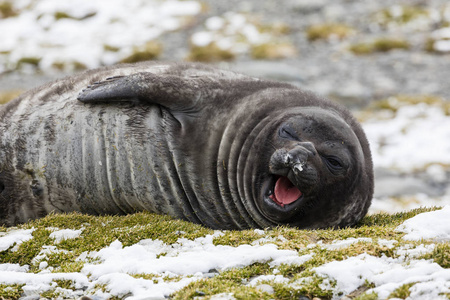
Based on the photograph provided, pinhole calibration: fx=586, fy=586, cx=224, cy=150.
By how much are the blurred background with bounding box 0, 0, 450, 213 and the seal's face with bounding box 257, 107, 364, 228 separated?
7.61 m

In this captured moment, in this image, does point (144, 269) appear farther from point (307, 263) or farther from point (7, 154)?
point (7, 154)

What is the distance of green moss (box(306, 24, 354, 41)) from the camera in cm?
2395

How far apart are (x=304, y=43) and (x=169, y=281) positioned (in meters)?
20.8

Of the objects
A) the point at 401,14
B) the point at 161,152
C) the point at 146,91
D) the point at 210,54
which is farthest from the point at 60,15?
the point at 161,152

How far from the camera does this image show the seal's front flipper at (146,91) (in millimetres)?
6090

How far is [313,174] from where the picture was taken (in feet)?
17.8

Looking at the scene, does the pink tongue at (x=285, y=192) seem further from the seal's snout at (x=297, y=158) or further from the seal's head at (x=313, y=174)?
the seal's snout at (x=297, y=158)

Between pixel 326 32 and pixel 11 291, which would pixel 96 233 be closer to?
pixel 11 291

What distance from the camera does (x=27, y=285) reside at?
4.07 m

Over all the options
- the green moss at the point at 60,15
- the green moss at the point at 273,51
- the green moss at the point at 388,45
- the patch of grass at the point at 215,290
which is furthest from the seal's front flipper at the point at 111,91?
the green moss at the point at 60,15

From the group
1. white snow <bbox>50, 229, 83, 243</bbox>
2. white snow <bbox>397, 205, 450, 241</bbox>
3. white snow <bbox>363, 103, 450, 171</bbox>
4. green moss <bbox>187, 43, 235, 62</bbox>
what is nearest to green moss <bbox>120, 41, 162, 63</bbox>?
green moss <bbox>187, 43, 235, 62</bbox>

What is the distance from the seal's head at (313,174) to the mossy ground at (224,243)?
0.41 m

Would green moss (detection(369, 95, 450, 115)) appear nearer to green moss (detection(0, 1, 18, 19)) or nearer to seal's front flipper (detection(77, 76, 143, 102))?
seal's front flipper (detection(77, 76, 143, 102))

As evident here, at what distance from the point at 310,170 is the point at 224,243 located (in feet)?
3.66
